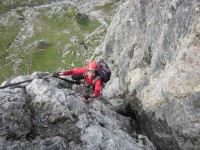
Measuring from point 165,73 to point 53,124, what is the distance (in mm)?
7760

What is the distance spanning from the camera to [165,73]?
18.0 meters

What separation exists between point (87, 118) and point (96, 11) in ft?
277

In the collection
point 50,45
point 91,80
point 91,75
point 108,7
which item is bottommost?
point 91,80

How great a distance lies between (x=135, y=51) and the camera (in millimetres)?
24547

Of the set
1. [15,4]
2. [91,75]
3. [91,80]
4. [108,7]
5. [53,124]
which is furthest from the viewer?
[108,7]

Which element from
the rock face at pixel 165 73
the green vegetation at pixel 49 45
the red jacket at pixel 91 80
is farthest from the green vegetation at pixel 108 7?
the red jacket at pixel 91 80

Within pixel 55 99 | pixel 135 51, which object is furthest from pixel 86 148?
pixel 135 51

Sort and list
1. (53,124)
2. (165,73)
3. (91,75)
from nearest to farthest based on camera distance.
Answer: (53,124) → (165,73) → (91,75)

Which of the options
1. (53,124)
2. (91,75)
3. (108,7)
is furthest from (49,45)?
(53,124)

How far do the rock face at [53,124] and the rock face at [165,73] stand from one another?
214cm

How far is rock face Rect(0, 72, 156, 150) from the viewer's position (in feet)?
47.1

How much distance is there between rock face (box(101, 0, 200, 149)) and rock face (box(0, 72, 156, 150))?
2138mm

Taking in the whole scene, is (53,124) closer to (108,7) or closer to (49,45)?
(49,45)

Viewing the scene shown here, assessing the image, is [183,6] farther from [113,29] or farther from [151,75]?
[113,29]
